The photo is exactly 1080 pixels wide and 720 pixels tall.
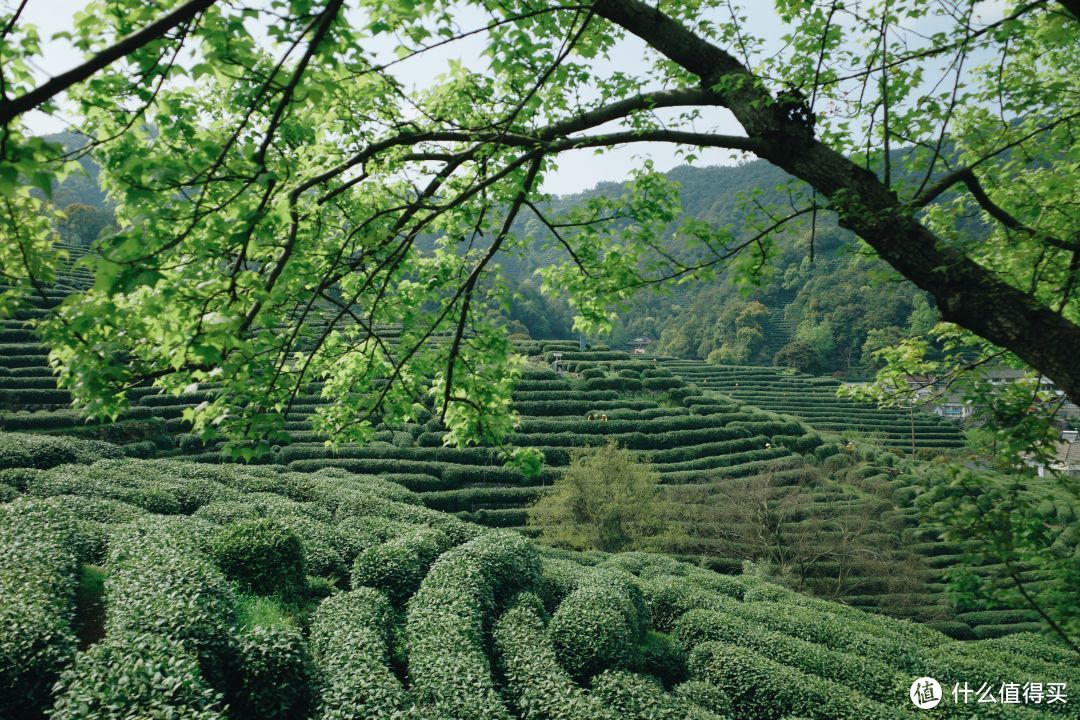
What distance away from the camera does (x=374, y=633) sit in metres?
6.77

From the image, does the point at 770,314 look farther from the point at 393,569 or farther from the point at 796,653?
the point at 393,569

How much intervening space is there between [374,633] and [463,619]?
103cm

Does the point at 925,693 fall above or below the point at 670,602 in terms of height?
below

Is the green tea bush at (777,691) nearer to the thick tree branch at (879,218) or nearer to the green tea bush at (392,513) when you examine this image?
the green tea bush at (392,513)

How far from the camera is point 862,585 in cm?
2591

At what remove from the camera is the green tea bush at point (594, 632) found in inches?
290

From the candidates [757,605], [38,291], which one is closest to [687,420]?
[757,605]

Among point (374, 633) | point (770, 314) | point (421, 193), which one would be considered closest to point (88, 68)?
point (421, 193)

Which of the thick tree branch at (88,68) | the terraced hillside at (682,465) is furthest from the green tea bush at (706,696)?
the terraced hillside at (682,465)

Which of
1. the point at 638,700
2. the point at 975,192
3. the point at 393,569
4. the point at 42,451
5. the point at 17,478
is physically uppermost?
the point at 975,192

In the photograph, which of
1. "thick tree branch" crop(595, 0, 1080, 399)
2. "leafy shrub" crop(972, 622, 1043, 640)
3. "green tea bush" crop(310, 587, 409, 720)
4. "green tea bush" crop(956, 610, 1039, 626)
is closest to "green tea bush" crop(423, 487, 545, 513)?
"green tea bush" crop(956, 610, 1039, 626)

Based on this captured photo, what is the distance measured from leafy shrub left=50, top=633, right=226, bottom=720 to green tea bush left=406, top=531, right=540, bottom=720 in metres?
2.07

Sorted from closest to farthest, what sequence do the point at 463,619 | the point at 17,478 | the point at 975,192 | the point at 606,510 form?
the point at 975,192 < the point at 463,619 < the point at 17,478 < the point at 606,510

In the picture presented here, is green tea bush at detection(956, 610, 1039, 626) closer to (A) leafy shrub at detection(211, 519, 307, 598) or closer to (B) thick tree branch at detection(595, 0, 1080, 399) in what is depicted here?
(A) leafy shrub at detection(211, 519, 307, 598)
